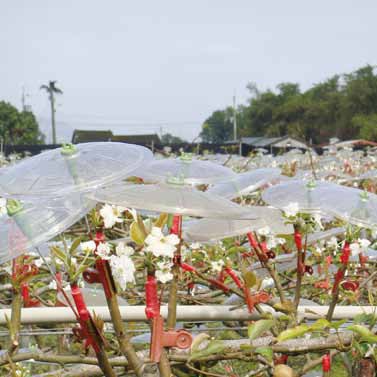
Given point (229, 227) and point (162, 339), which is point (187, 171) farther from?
point (162, 339)

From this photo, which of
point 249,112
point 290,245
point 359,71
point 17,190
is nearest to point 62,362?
point 17,190

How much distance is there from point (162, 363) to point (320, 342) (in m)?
0.30

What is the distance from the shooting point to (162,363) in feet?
2.55

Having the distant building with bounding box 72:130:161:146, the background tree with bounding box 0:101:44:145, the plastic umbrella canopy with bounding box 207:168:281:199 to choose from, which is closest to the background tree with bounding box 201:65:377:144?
the distant building with bounding box 72:130:161:146

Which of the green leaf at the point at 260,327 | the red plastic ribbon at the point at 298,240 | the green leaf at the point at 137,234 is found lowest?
the green leaf at the point at 260,327

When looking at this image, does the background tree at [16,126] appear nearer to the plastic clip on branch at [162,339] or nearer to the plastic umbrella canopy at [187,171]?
the plastic umbrella canopy at [187,171]

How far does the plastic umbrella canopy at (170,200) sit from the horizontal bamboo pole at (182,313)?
34 centimetres

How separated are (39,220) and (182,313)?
0.44 metres

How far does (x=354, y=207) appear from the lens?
121 centimetres

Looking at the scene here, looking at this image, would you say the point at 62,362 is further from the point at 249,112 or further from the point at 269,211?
the point at 249,112

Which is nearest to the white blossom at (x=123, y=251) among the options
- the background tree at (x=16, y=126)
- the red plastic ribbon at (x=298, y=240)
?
the red plastic ribbon at (x=298, y=240)

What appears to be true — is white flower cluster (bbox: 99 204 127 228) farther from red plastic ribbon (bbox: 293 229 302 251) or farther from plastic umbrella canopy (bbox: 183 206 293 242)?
red plastic ribbon (bbox: 293 229 302 251)

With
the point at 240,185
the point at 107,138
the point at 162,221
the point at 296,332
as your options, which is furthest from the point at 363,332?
the point at 107,138

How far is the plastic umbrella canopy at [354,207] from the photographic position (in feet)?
3.83
